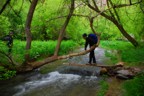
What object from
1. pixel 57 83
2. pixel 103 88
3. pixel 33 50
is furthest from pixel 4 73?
pixel 33 50

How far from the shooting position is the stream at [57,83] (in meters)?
11.0

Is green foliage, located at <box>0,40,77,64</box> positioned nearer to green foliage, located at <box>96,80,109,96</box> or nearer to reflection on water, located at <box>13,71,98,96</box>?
reflection on water, located at <box>13,71,98,96</box>

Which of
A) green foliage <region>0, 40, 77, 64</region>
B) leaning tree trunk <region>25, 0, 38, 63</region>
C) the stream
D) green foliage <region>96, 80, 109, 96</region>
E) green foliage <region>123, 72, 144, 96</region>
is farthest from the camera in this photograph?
leaning tree trunk <region>25, 0, 38, 63</region>

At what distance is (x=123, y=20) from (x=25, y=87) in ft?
41.9

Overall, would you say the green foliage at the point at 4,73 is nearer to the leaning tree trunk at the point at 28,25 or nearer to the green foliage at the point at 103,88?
the leaning tree trunk at the point at 28,25

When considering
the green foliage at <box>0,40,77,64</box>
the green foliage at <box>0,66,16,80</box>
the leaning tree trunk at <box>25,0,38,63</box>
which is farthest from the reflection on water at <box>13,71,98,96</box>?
the leaning tree trunk at <box>25,0,38,63</box>

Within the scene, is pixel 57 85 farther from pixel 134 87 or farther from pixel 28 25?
pixel 28 25

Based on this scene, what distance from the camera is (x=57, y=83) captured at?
12.4m

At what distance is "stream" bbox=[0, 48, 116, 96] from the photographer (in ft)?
36.0

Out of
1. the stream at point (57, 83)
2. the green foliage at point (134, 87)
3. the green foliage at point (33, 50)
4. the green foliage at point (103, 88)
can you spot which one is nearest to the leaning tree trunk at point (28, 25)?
the green foliage at point (33, 50)

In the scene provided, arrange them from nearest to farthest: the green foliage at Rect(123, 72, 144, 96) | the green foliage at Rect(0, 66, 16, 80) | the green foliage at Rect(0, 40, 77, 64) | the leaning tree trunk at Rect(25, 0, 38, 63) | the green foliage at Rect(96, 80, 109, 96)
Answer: the green foliage at Rect(123, 72, 144, 96), the green foliage at Rect(96, 80, 109, 96), the green foliage at Rect(0, 66, 16, 80), the green foliage at Rect(0, 40, 77, 64), the leaning tree trunk at Rect(25, 0, 38, 63)

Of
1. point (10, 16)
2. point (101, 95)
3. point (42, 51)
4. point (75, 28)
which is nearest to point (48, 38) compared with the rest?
point (75, 28)

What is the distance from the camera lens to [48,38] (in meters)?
30.3

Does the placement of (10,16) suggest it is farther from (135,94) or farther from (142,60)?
(135,94)
